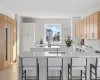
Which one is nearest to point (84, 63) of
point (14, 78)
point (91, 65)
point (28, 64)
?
point (91, 65)

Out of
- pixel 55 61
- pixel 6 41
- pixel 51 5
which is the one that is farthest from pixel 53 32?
pixel 55 61

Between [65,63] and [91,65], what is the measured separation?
72 cm

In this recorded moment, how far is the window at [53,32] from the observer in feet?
37.8

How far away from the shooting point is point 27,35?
35.5 ft

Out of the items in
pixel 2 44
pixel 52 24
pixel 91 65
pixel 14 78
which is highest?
pixel 52 24

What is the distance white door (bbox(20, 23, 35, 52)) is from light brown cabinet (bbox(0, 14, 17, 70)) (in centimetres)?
234

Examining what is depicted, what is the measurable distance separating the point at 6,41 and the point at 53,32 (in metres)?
4.72

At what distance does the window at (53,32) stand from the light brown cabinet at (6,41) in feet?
11.4

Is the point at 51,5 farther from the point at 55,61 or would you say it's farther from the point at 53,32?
the point at 53,32

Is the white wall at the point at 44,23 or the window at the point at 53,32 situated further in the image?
the window at the point at 53,32

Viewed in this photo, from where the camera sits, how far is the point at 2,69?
6918 millimetres

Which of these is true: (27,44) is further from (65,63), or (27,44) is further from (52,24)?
(65,63)

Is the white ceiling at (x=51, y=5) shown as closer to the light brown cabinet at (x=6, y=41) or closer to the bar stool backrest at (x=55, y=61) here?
the light brown cabinet at (x=6, y=41)

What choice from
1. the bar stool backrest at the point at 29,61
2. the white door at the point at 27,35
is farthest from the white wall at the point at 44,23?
the bar stool backrest at the point at 29,61
